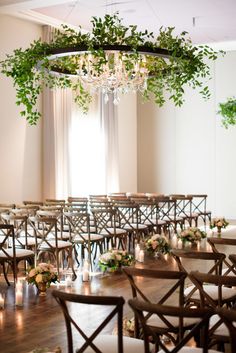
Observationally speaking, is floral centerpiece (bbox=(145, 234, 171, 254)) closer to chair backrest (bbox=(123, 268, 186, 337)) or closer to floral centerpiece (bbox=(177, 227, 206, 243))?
floral centerpiece (bbox=(177, 227, 206, 243))

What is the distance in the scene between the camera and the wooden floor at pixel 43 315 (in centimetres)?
535

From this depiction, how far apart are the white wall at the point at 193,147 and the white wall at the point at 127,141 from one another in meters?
0.22

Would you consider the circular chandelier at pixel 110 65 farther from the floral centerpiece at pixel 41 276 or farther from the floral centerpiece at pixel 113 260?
the floral centerpiece at pixel 41 276

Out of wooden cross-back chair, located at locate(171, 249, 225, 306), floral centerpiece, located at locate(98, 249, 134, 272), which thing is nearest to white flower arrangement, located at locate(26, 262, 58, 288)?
floral centerpiece, located at locate(98, 249, 134, 272)

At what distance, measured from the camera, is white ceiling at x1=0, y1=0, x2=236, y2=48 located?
40.8 ft

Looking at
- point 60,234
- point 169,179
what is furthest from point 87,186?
point 60,234

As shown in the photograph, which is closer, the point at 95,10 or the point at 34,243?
the point at 34,243

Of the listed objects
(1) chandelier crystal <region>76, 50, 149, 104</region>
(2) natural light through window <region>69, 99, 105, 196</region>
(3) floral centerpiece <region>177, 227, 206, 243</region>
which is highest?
(1) chandelier crystal <region>76, 50, 149, 104</region>

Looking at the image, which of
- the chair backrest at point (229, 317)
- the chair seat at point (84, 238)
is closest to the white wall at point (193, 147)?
the chair seat at point (84, 238)

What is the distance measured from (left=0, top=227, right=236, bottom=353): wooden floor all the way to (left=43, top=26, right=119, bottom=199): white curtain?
6250 mm

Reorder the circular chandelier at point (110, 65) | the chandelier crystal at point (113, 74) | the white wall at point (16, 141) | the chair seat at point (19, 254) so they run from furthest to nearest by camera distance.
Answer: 1. the white wall at point (16, 141)
2. the chandelier crystal at point (113, 74)
3. the circular chandelier at point (110, 65)
4. the chair seat at point (19, 254)

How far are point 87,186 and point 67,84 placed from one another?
7.19m

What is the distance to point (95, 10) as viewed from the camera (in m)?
13.3

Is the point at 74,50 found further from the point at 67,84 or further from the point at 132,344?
the point at 132,344
